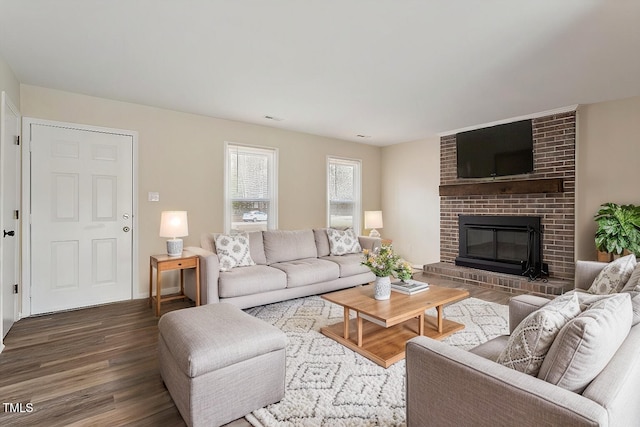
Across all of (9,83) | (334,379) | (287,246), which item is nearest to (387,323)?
(334,379)

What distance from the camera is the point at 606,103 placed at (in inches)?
158

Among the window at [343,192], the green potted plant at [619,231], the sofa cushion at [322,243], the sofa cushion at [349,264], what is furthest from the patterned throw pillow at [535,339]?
the window at [343,192]

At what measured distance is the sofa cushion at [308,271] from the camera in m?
3.77

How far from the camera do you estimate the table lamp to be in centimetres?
367

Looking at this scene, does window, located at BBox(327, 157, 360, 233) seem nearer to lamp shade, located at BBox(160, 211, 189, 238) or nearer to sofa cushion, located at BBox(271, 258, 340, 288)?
sofa cushion, located at BBox(271, 258, 340, 288)

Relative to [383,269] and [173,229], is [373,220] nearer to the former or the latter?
[383,269]

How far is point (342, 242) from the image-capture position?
4.75 meters

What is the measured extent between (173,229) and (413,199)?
171 inches

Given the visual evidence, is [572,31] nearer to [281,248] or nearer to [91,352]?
[281,248]

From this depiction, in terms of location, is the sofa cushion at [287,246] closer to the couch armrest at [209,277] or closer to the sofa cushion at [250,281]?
the sofa cushion at [250,281]

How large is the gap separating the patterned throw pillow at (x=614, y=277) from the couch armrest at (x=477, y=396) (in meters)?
1.67

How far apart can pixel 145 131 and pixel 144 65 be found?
1.33m

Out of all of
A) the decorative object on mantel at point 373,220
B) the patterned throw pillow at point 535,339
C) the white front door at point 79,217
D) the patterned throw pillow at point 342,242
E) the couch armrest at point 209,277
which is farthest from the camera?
the decorative object on mantel at point 373,220

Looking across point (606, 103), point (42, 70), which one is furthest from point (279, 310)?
point (606, 103)
